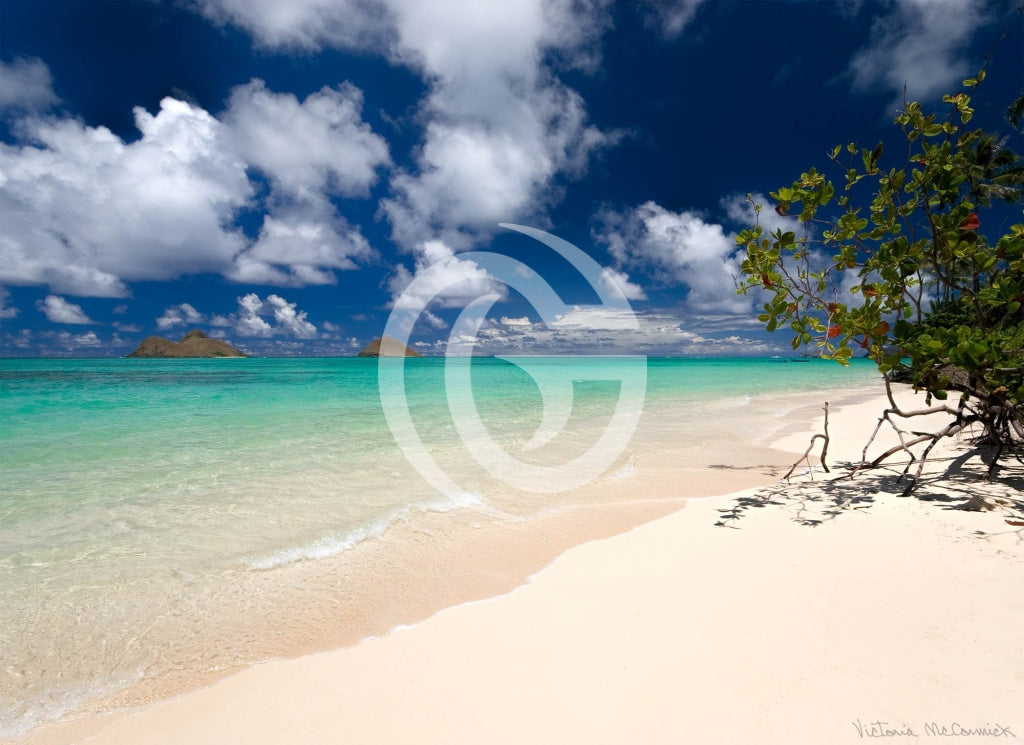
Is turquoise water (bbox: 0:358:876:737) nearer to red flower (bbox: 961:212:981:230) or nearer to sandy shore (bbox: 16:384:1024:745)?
sandy shore (bbox: 16:384:1024:745)

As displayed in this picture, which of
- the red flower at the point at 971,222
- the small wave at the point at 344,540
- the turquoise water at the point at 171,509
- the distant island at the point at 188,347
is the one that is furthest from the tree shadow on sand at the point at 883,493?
the distant island at the point at 188,347

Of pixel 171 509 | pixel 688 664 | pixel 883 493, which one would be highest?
pixel 883 493

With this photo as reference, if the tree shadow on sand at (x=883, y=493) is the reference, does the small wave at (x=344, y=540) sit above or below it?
below

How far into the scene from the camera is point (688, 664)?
8.84ft

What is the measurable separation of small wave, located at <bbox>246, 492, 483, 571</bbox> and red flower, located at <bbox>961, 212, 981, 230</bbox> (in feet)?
19.9

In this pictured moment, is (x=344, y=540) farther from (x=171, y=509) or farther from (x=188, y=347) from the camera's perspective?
(x=188, y=347)

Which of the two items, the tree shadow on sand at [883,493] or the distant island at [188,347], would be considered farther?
the distant island at [188,347]
